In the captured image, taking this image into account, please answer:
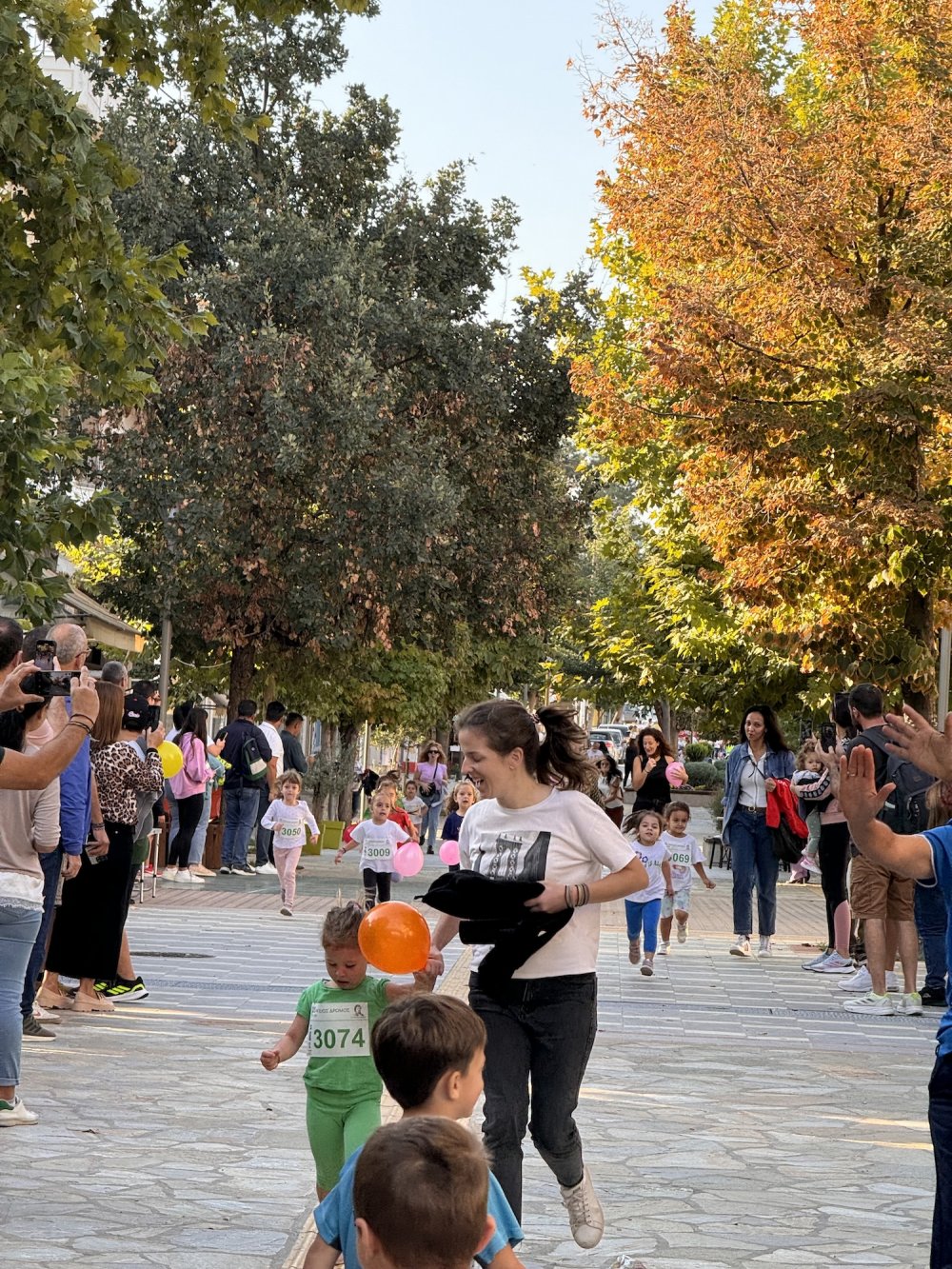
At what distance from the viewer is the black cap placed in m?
13.7

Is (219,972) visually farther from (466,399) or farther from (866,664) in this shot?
(466,399)

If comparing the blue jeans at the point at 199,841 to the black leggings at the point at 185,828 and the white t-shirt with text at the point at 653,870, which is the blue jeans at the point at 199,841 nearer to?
the black leggings at the point at 185,828

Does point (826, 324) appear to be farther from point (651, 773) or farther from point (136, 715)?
point (136, 715)

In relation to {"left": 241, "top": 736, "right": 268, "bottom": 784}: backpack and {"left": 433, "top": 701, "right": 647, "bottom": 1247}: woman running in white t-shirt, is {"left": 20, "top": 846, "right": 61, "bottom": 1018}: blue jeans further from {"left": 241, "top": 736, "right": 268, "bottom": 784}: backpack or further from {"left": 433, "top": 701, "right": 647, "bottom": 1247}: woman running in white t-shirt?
{"left": 241, "top": 736, "right": 268, "bottom": 784}: backpack

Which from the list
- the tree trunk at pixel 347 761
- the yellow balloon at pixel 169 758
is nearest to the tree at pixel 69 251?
the yellow balloon at pixel 169 758

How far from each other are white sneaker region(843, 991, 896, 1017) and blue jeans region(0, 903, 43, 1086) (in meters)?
7.08

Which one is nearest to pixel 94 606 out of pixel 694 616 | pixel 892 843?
pixel 694 616

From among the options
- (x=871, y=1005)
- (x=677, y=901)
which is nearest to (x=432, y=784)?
(x=677, y=901)

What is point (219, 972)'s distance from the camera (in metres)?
14.2

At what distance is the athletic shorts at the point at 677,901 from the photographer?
1662 cm

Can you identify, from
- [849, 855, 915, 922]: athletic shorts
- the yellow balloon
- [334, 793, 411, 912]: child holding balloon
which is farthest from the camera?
the yellow balloon

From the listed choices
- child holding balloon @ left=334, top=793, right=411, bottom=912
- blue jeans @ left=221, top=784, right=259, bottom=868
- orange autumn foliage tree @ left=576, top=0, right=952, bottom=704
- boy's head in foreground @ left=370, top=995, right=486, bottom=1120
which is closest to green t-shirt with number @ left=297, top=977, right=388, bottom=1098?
boy's head in foreground @ left=370, top=995, right=486, bottom=1120

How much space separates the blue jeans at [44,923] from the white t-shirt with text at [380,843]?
227 inches

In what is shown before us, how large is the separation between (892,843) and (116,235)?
30.2 ft
